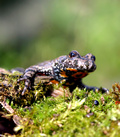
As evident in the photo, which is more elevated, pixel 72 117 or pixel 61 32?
pixel 61 32

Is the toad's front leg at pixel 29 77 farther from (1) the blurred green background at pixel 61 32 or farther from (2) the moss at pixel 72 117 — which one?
(1) the blurred green background at pixel 61 32

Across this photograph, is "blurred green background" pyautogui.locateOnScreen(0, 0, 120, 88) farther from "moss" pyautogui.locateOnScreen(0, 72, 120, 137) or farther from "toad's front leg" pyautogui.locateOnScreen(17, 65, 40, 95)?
"moss" pyautogui.locateOnScreen(0, 72, 120, 137)

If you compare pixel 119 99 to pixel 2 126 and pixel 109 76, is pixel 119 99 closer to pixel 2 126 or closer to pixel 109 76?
pixel 2 126

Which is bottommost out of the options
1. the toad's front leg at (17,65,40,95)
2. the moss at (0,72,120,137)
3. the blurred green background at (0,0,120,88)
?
the moss at (0,72,120,137)

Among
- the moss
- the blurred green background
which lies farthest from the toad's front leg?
the blurred green background

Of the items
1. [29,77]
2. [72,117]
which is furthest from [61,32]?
[72,117]

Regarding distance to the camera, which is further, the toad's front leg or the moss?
the toad's front leg

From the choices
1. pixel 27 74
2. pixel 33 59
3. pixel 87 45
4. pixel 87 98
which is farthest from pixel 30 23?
pixel 87 98

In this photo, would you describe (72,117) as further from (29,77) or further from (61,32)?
(61,32)
